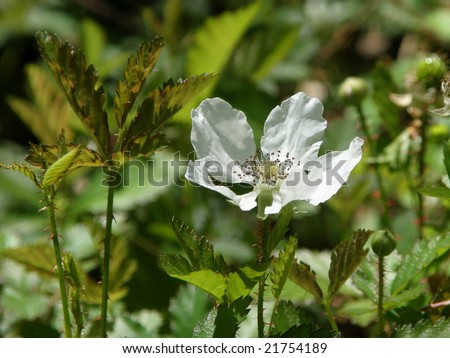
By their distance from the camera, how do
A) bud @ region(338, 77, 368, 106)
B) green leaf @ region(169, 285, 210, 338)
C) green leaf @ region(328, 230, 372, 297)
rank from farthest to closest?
1. bud @ region(338, 77, 368, 106)
2. green leaf @ region(169, 285, 210, 338)
3. green leaf @ region(328, 230, 372, 297)

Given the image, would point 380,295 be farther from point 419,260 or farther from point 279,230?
point 279,230

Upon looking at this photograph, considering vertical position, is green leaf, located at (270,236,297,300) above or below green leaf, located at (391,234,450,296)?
above

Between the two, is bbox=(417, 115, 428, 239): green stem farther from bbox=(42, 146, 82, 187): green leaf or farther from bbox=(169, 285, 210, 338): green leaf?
bbox=(42, 146, 82, 187): green leaf

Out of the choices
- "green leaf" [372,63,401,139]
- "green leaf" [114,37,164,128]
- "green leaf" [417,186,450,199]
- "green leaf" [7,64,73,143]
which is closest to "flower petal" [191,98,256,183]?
"green leaf" [114,37,164,128]

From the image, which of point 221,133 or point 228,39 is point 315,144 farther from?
point 228,39
